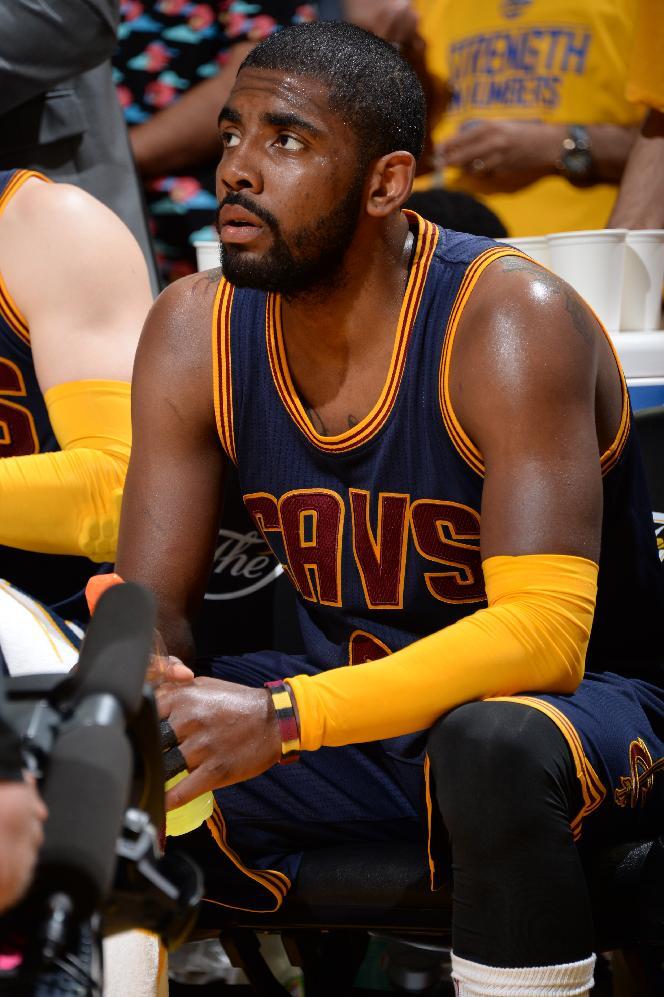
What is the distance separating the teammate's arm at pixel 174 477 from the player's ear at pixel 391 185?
29cm

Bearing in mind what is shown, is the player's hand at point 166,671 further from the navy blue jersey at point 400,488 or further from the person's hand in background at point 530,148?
the person's hand in background at point 530,148

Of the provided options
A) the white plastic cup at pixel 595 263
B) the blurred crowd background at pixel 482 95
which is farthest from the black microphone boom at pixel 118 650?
the blurred crowd background at pixel 482 95

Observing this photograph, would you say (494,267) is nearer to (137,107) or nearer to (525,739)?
(525,739)

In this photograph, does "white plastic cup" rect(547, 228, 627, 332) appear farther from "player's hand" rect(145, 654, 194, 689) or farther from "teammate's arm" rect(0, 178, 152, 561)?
"player's hand" rect(145, 654, 194, 689)

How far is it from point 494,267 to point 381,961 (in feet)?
4.70

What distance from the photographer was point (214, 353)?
190 centimetres

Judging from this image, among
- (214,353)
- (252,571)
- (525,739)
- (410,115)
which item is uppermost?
(410,115)

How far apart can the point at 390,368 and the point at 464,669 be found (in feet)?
1.46

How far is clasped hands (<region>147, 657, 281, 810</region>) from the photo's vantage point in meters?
1.55

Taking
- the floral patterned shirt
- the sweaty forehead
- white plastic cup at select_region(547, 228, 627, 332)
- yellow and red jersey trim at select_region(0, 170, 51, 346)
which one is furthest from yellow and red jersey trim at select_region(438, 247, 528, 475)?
the floral patterned shirt

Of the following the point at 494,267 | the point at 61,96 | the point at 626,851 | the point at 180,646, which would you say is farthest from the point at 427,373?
the point at 61,96

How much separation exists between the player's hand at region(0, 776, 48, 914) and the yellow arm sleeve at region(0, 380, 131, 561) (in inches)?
54.0

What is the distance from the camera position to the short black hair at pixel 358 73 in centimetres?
178

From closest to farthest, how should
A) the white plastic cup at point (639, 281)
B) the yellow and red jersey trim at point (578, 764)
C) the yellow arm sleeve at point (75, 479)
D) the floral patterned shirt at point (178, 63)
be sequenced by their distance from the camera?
1. the yellow and red jersey trim at point (578, 764)
2. the yellow arm sleeve at point (75, 479)
3. the white plastic cup at point (639, 281)
4. the floral patterned shirt at point (178, 63)
